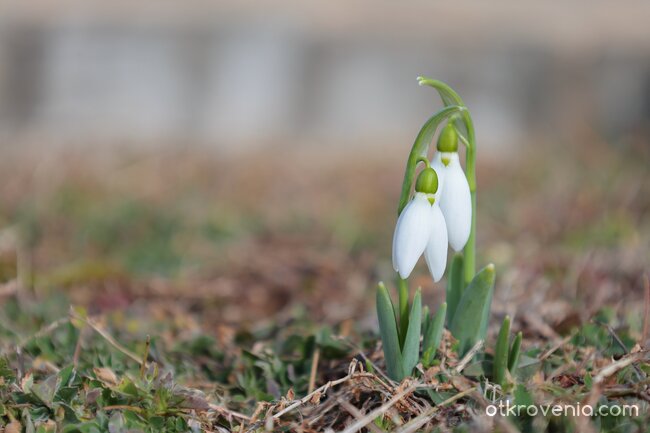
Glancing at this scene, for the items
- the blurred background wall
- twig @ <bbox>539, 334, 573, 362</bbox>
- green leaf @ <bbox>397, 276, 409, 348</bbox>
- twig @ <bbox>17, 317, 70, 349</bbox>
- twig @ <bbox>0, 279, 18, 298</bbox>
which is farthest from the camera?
the blurred background wall

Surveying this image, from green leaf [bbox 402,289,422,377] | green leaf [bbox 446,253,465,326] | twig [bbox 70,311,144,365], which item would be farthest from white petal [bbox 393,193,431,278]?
twig [bbox 70,311,144,365]

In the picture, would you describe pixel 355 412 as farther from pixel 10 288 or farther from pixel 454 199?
pixel 10 288

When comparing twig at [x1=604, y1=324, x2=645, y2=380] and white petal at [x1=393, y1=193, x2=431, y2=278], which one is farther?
twig at [x1=604, y1=324, x2=645, y2=380]

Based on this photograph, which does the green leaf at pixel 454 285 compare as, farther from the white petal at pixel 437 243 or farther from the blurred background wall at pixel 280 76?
the blurred background wall at pixel 280 76

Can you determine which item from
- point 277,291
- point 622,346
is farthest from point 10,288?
point 622,346

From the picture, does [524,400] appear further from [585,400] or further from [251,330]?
[251,330]

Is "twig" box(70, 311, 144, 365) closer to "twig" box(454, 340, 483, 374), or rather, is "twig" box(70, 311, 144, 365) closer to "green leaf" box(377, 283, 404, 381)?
"green leaf" box(377, 283, 404, 381)

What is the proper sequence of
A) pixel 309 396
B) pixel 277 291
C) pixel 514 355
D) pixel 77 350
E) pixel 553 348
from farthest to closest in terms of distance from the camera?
pixel 277 291 → pixel 77 350 → pixel 553 348 → pixel 514 355 → pixel 309 396

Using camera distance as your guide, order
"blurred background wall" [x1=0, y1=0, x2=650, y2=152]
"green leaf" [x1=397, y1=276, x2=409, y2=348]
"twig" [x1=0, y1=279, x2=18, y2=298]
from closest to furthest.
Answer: "green leaf" [x1=397, y1=276, x2=409, y2=348]
"twig" [x1=0, y1=279, x2=18, y2=298]
"blurred background wall" [x1=0, y1=0, x2=650, y2=152]
